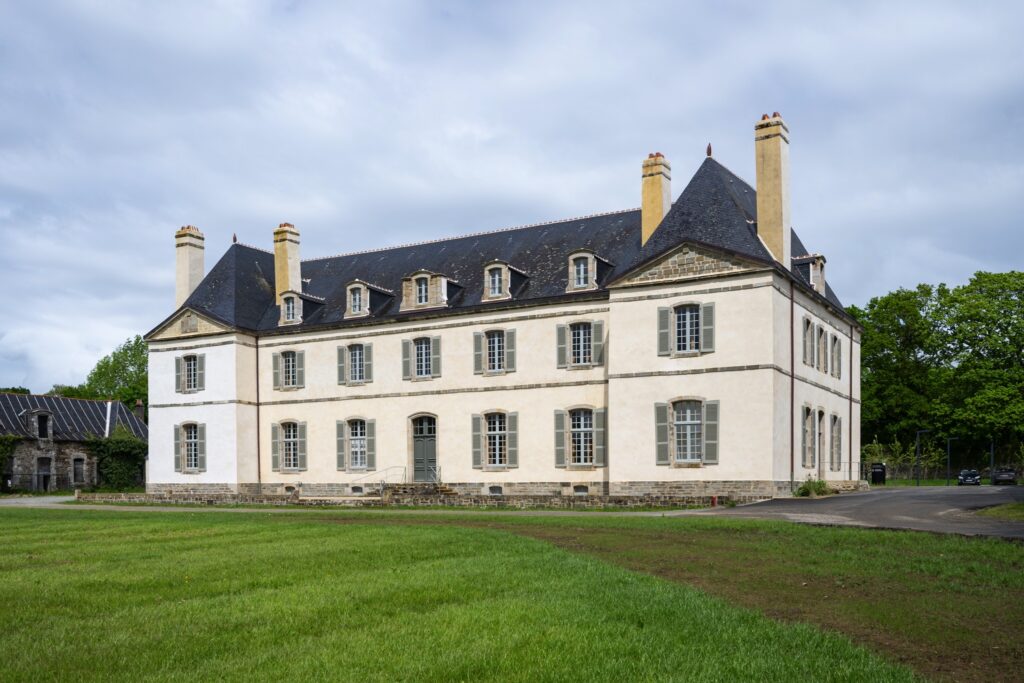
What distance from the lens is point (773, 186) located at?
29.3 m

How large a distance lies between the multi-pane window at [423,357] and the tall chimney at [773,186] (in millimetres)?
12306

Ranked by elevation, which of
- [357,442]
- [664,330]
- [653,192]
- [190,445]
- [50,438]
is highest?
[653,192]

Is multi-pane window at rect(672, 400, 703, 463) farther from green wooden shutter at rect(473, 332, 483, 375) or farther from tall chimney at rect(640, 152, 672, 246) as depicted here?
green wooden shutter at rect(473, 332, 483, 375)

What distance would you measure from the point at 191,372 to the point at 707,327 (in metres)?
21.4

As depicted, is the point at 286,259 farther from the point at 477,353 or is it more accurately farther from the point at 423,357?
the point at 477,353

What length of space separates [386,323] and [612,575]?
85.7 ft

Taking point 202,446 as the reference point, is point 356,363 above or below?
above

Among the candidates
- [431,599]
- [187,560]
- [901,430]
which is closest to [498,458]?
[187,560]

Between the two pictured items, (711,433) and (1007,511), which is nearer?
(1007,511)

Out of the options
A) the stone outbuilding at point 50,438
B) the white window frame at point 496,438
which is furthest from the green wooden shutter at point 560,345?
the stone outbuilding at point 50,438

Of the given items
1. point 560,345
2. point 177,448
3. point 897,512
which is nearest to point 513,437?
point 560,345

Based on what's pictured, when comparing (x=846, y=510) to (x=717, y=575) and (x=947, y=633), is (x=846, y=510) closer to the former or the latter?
(x=717, y=575)

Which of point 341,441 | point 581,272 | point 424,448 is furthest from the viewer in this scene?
point 341,441

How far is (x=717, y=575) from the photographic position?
1114 centimetres
